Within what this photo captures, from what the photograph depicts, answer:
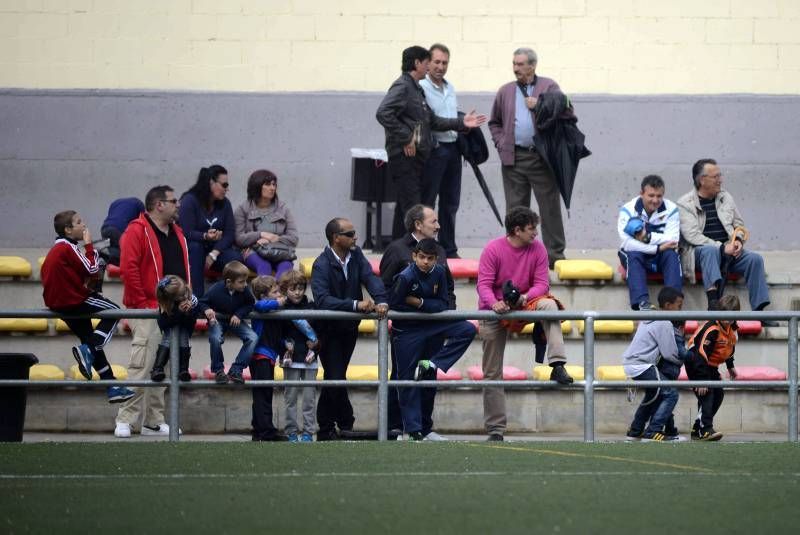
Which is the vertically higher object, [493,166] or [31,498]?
[493,166]

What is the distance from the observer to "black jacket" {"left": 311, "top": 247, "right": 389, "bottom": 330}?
12383 millimetres

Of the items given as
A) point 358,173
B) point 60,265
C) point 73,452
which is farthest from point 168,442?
point 358,173

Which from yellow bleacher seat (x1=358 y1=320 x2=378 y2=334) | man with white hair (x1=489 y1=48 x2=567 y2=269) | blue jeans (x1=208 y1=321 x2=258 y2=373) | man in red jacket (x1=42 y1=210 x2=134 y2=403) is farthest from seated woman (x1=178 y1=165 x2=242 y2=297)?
man with white hair (x1=489 y1=48 x2=567 y2=269)

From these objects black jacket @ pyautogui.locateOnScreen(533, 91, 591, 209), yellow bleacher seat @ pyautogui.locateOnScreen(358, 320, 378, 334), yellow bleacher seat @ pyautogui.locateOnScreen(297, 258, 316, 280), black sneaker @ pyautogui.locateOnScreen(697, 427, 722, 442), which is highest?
black jacket @ pyautogui.locateOnScreen(533, 91, 591, 209)

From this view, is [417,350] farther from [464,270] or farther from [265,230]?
[265,230]

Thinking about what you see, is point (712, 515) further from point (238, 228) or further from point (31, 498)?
point (238, 228)

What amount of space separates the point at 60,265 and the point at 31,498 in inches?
155

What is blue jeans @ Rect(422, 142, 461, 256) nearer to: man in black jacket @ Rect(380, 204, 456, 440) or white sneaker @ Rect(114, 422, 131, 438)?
man in black jacket @ Rect(380, 204, 456, 440)

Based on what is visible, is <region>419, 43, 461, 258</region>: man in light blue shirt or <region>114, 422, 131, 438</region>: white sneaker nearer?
<region>114, 422, 131, 438</region>: white sneaker

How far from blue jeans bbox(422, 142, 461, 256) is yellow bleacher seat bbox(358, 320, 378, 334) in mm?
1502

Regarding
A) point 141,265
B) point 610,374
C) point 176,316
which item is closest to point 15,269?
point 141,265

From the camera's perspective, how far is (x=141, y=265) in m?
13.0

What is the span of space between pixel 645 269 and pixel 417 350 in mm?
2977

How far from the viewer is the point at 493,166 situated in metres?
17.8
